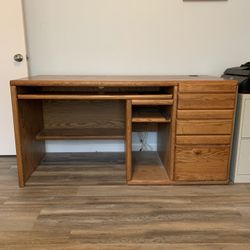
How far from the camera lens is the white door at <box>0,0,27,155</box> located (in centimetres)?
206

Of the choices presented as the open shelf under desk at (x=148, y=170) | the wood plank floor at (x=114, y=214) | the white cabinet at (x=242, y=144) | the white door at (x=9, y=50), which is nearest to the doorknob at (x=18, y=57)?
the white door at (x=9, y=50)

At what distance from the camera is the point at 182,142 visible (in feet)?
5.90

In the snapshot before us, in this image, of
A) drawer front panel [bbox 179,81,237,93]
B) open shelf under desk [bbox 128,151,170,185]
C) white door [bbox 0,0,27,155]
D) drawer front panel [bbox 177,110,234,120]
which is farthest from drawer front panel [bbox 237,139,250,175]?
white door [bbox 0,0,27,155]

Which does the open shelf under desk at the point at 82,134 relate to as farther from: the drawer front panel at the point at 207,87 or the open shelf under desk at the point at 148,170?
the drawer front panel at the point at 207,87

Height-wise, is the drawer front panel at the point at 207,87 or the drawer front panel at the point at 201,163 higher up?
the drawer front panel at the point at 207,87

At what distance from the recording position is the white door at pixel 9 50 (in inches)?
81.3

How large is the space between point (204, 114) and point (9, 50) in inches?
63.2

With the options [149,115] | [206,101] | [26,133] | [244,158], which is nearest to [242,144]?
A: [244,158]

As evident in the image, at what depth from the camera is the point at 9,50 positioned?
2.14 m

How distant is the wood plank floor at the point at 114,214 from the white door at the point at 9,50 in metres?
0.50

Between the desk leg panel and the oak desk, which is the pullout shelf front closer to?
the oak desk

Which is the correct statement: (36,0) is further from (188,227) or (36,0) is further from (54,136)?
(188,227)

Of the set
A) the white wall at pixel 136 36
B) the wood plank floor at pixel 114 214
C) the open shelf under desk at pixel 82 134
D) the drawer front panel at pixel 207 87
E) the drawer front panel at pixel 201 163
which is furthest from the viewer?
the white wall at pixel 136 36

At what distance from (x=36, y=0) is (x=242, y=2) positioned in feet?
5.56
